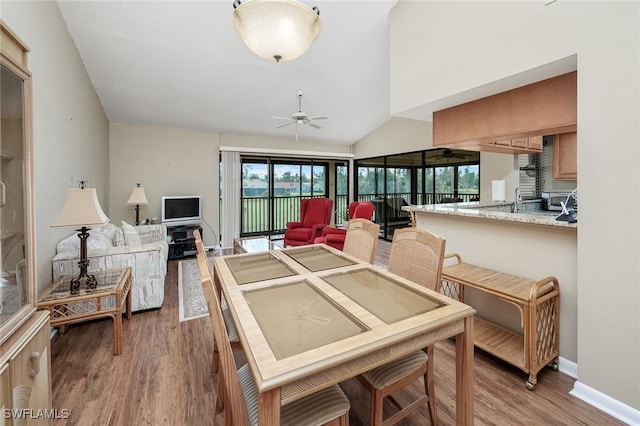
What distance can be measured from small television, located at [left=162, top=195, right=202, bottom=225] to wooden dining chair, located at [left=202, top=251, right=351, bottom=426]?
15.9 ft

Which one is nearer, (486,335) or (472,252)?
(486,335)

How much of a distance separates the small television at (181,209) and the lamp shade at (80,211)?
10.6 ft

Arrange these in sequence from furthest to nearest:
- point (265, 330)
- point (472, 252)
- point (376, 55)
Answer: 1. point (376, 55)
2. point (472, 252)
3. point (265, 330)

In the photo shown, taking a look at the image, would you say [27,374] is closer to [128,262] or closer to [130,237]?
[128,262]

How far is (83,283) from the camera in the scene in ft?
7.82

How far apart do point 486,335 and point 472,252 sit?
2.45 ft

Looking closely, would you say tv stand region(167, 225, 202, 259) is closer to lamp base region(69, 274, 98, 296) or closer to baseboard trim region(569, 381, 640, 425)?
lamp base region(69, 274, 98, 296)

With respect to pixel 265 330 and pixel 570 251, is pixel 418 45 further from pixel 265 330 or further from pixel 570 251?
pixel 265 330

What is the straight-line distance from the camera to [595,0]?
63.0 inches

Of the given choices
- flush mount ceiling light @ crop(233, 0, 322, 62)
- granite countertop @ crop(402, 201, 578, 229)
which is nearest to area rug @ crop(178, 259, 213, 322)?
flush mount ceiling light @ crop(233, 0, 322, 62)

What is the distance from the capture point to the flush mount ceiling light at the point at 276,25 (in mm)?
1362

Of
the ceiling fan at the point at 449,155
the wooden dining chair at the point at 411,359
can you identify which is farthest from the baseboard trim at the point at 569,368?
the ceiling fan at the point at 449,155

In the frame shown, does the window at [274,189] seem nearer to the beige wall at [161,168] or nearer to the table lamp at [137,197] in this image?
the beige wall at [161,168]

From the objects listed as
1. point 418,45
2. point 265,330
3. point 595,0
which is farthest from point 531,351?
point 418,45
